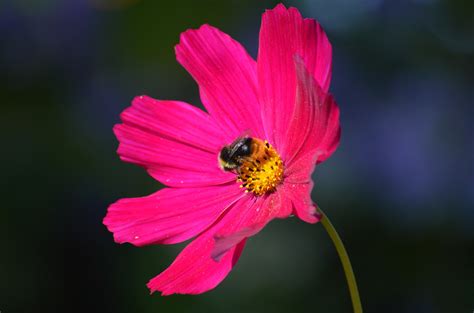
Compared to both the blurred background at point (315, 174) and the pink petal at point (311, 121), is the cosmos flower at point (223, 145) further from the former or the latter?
the blurred background at point (315, 174)

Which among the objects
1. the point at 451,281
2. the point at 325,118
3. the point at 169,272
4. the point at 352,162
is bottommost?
the point at 451,281

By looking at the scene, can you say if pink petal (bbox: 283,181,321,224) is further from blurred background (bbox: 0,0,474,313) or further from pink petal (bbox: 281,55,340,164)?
blurred background (bbox: 0,0,474,313)

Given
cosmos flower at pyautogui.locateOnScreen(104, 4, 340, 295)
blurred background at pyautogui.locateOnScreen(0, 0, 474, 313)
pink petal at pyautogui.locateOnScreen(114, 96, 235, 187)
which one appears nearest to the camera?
cosmos flower at pyautogui.locateOnScreen(104, 4, 340, 295)

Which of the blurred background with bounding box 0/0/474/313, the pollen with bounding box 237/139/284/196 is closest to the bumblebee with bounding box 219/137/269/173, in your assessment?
the pollen with bounding box 237/139/284/196

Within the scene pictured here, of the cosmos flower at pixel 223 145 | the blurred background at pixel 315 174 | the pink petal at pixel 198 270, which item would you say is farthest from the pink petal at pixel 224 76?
the blurred background at pixel 315 174

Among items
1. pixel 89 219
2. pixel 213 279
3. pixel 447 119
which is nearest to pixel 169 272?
pixel 213 279

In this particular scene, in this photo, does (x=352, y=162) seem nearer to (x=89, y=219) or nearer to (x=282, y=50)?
(x=89, y=219)
